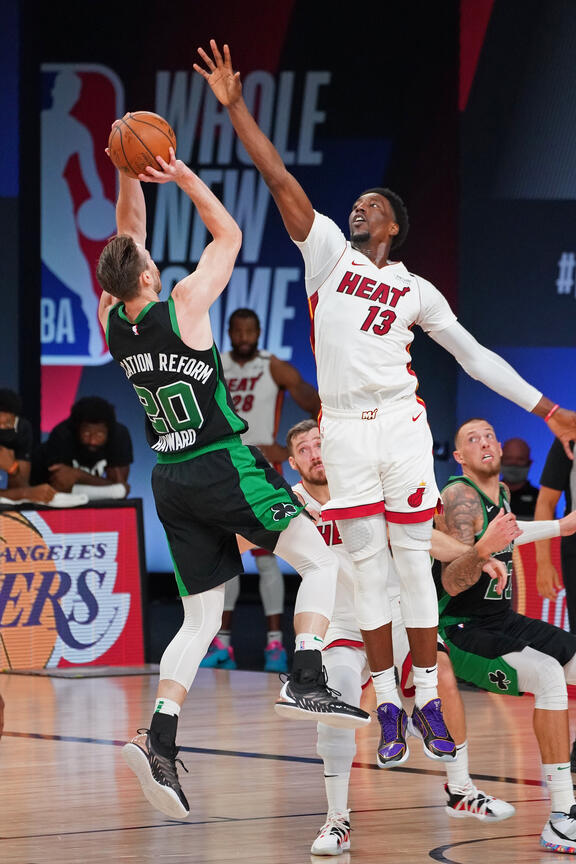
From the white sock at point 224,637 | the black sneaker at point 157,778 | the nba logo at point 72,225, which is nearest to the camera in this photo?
the black sneaker at point 157,778

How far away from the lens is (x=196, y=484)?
5.71 m

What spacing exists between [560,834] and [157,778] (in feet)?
5.34

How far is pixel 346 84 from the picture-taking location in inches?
561

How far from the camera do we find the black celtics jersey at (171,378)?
5633 millimetres

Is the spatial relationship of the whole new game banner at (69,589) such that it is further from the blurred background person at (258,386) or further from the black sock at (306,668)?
the black sock at (306,668)

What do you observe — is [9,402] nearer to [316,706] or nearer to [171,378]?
[171,378]

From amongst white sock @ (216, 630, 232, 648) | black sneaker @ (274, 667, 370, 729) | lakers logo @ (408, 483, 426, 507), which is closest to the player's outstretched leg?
black sneaker @ (274, 667, 370, 729)

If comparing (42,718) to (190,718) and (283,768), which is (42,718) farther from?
(283,768)

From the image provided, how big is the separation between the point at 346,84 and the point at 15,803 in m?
9.08

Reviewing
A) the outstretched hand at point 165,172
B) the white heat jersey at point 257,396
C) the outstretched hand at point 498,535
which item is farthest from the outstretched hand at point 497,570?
the white heat jersey at point 257,396

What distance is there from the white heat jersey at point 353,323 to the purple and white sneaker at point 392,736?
118 cm

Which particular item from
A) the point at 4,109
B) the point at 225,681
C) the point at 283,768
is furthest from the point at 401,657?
the point at 4,109

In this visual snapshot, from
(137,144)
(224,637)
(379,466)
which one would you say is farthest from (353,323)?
(224,637)

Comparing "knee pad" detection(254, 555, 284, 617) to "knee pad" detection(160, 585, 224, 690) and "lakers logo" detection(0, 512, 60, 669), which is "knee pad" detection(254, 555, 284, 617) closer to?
"lakers logo" detection(0, 512, 60, 669)
